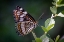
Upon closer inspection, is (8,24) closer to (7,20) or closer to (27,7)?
(7,20)

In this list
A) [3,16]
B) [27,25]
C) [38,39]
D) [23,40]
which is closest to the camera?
[38,39]

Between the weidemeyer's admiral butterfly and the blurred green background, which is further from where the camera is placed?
the blurred green background

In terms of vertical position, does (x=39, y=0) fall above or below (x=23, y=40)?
above

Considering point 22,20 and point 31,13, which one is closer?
point 22,20

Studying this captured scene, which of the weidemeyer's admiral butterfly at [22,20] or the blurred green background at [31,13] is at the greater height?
the weidemeyer's admiral butterfly at [22,20]

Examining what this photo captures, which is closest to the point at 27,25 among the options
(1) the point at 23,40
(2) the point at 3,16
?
(1) the point at 23,40

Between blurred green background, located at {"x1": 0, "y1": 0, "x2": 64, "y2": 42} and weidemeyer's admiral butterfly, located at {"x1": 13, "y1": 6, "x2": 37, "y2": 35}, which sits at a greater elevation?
weidemeyer's admiral butterfly, located at {"x1": 13, "y1": 6, "x2": 37, "y2": 35}

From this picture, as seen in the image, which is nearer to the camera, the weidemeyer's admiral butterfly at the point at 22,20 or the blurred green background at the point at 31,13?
the weidemeyer's admiral butterfly at the point at 22,20

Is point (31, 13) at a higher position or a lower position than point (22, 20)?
lower
